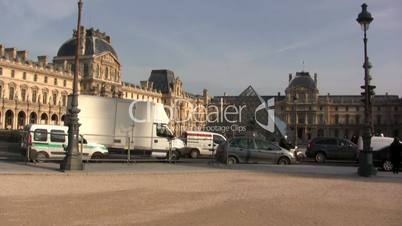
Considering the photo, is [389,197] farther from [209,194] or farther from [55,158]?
[55,158]

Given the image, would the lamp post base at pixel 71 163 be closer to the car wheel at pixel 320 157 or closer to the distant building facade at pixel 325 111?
the car wheel at pixel 320 157

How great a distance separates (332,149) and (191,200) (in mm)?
18195

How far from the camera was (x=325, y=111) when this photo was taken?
136 meters

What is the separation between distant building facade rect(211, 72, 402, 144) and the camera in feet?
432

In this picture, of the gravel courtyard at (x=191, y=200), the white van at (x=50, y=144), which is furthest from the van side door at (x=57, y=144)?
the gravel courtyard at (x=191, y=200)

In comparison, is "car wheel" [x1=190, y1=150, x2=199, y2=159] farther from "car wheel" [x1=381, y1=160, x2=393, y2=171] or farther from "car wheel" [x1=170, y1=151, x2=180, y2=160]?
"car wheel" [x1=381, y1=160, x2=393, y2=171]

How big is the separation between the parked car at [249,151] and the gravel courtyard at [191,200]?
19.8 feet

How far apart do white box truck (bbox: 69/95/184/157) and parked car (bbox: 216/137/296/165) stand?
15.5 feet

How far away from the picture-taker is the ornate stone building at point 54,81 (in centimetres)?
7894

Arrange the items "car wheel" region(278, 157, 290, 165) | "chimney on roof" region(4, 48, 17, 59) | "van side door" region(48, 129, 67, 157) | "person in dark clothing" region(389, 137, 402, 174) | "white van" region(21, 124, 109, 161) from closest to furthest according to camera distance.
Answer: "person in dark clothing" region(389, 137, 402, 174), "white van" region(21, 124, 109, 161), "van side door" region(48, 129, 67, 157), "car wheel" region(278, 157, 290, 165), "chimney on roof" region(4, 48, 17, 59)

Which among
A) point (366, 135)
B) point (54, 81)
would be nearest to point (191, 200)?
point (366, 135)

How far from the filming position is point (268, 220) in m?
8.63

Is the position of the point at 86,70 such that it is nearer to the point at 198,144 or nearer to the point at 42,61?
the point at 42,61

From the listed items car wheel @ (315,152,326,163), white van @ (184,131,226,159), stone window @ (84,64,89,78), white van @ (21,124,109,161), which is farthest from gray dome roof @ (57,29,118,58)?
white van @ (21,124,109,161)
